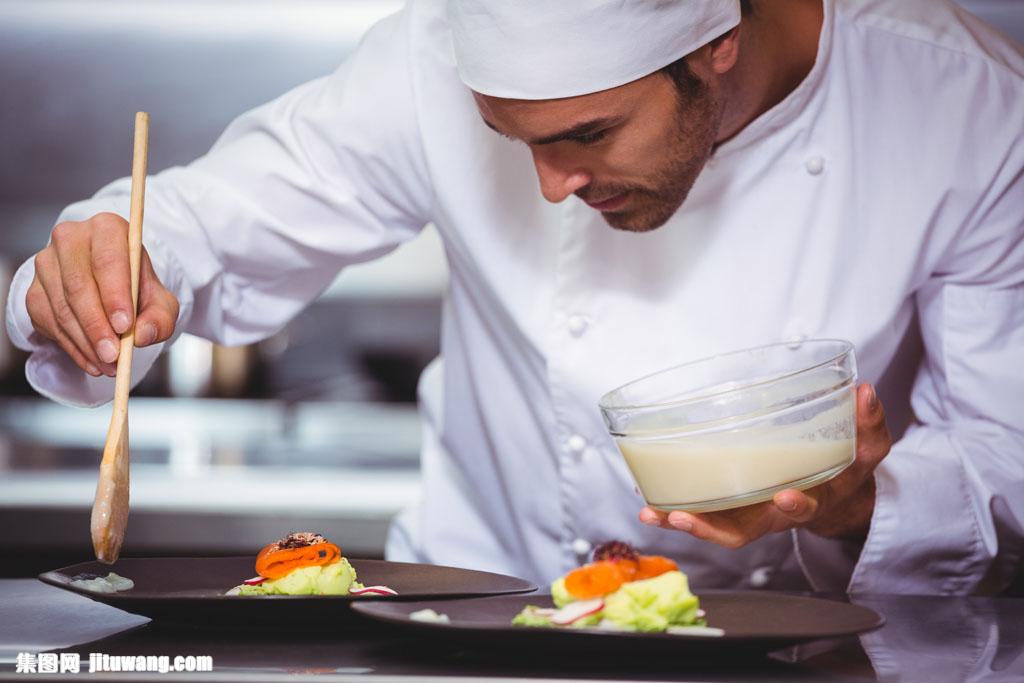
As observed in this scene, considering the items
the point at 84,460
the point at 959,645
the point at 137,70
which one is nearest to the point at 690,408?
the point at 959,645

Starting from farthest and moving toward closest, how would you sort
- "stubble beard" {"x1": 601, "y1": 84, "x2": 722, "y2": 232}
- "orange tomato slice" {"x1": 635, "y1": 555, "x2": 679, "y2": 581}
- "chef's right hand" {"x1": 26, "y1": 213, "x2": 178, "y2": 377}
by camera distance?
"stubble beard" {"x1": 601, "y1": 84, "x2": 722, "y2": 232}
"chef's right hand" {"x1": 26, "y1": 213, "x2": 178, "y2": 377}
"orange tomato slice" {"x1": 635, "y1": 555, "x2": 679, "y2": 581}

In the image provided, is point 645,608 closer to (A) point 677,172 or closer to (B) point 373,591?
(B) point 373,591

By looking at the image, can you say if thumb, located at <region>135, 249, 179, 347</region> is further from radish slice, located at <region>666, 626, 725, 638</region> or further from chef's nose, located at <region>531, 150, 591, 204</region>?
radish slice, located at <region>666, 626, 725, 638</region>

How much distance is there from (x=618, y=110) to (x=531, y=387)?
1.47 ft

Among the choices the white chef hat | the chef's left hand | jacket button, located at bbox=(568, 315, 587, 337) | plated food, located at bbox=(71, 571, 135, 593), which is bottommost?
plated food, located at bbox=(71, 571, 135, 593)

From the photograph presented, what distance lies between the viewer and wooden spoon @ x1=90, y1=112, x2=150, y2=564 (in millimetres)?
1054

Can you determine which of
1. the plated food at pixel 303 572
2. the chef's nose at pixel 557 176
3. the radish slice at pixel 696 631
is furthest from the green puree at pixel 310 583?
the chef's nose at pixel 557 176

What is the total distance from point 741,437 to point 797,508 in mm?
102

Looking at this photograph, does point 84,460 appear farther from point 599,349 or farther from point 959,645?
point 959,645

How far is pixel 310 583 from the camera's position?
3.56 ft

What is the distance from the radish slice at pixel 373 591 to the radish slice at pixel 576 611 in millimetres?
189

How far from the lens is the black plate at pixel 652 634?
2.81ft

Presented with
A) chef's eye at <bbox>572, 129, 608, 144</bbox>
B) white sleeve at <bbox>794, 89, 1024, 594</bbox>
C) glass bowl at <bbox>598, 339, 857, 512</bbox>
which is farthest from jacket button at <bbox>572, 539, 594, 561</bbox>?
chef's eye at <bbox>572, 129, 608, 144</bbox>

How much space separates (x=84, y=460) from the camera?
109 inches
